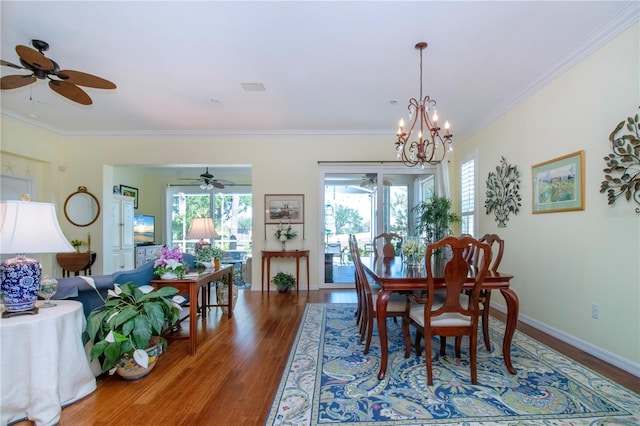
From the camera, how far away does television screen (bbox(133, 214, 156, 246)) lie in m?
7.47

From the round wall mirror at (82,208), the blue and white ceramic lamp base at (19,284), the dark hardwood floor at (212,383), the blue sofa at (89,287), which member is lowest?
the dark hardwood floor at (212,383)

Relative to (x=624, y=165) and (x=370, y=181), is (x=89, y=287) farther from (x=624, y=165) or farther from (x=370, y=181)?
(x=370, y=181)

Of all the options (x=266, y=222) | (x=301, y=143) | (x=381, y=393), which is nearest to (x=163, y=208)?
(x=266, y=222)

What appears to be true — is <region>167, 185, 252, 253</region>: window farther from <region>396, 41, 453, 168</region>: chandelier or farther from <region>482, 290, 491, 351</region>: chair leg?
<region>482, 290, 491, 351</region>: chair leg

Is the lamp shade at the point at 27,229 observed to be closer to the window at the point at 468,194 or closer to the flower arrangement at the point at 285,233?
the flower arrangement at the point at 285,233

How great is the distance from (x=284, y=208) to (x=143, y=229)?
420 centimetres

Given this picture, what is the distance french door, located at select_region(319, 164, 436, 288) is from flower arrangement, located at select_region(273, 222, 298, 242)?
1.80 feet

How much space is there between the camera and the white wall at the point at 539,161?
2.55 m

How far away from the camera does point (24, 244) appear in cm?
182

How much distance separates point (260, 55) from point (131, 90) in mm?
1915

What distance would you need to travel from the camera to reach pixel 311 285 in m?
5.77

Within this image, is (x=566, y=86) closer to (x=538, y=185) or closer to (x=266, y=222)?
(x=538, y=185)

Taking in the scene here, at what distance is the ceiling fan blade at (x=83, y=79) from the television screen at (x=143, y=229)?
524 centimetres

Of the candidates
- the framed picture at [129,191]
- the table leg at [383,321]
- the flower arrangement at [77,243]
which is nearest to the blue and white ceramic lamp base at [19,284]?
the table leg at [383,321]
